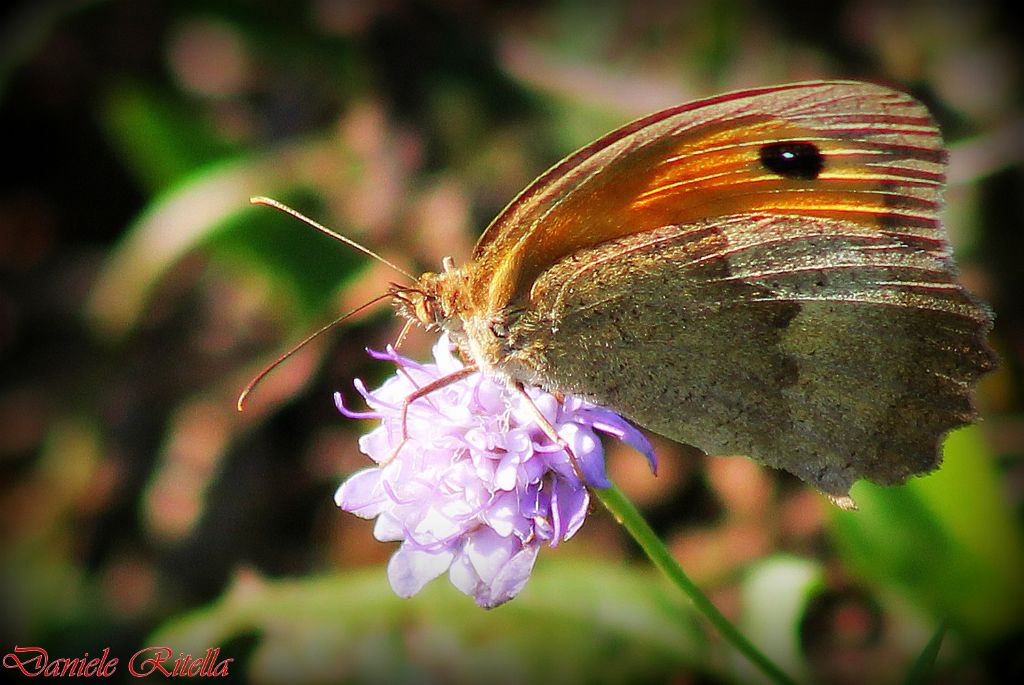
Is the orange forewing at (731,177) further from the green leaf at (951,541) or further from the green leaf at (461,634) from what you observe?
the green leaf at (461,634)

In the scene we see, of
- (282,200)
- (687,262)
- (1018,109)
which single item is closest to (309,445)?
(282,200)

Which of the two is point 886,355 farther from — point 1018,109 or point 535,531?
point 1018,109

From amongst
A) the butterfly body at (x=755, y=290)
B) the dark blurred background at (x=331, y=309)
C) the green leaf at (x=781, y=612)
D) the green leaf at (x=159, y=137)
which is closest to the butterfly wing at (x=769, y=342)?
the butterfly body at (x=755, y=290)

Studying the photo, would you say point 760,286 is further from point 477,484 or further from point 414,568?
point 414,568

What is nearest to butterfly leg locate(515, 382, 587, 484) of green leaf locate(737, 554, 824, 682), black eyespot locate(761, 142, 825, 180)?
black eyespot locate(761, 142, 825, 180)

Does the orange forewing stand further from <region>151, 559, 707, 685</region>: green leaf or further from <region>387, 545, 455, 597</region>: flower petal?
<region>151, 559, 707, 685</region>: green leaf

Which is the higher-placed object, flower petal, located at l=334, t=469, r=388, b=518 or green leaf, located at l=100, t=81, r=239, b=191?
green leaf, located at l=100, t=81, r=239, b=191
